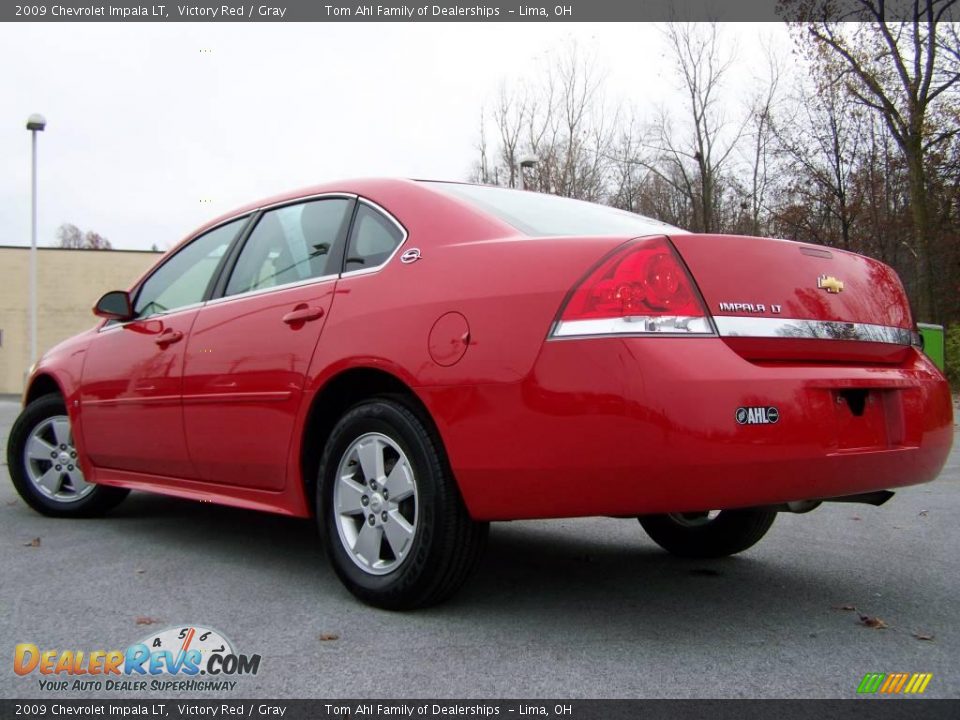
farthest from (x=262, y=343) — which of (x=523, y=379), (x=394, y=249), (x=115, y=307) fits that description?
(x=115, y=307)

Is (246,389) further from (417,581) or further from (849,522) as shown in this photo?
(849,522)

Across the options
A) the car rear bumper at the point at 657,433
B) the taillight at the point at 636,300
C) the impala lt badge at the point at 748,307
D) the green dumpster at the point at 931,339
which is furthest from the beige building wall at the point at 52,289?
the impala lt badge at the point at 748,307

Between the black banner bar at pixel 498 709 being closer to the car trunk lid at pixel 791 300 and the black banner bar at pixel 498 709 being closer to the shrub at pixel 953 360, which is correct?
the car trunk lid at pixel 791 300

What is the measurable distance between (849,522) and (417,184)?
3168 mm

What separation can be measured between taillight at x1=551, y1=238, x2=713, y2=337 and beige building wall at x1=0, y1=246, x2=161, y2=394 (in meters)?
34.2

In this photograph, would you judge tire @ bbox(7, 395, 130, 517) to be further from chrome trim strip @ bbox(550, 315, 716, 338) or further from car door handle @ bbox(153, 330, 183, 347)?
chrome trim strip @ bbox(550, 315, 716, 338)

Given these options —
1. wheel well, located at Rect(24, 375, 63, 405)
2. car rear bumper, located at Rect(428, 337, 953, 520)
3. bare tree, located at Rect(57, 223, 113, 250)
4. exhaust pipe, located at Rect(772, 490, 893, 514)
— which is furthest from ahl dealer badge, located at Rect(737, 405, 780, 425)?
bare tree, located at Rect(57, 223, 113, 250)

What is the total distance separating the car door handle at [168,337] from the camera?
4184 mm

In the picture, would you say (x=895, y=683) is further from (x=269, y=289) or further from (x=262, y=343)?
(x=269, y=289)

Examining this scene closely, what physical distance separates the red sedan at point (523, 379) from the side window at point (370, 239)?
11mm

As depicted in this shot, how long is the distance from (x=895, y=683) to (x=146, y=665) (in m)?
2.08

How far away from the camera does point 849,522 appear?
16.3 ft

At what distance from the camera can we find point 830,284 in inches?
116

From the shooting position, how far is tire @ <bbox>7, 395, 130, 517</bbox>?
16.5ft
